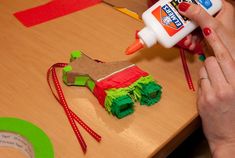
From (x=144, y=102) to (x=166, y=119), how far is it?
0.05m

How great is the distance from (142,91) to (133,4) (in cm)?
38

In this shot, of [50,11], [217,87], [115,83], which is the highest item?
[50,11]

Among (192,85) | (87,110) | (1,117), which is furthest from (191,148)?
(1,117)

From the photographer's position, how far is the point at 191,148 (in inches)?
36.8

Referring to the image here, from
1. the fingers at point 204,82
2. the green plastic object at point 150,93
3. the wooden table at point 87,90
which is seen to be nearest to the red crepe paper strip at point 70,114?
the wooden table at point 87,90

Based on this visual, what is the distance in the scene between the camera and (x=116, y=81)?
571 millimetres

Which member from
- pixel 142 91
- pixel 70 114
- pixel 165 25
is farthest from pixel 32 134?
pixel 165 25

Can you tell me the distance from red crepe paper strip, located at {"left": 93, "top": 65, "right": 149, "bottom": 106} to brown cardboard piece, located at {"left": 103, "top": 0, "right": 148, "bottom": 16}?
0.31m

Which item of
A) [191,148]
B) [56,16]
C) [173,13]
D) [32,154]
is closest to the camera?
[32,154]

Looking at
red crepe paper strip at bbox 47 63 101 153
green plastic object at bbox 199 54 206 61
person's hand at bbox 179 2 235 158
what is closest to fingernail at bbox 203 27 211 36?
person's hand at bbox 179 2 235 158

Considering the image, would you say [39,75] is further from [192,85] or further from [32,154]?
[192,85]

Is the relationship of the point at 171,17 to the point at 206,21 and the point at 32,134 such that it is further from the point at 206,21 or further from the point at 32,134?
the point at 32,134

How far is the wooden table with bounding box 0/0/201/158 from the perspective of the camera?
527mm

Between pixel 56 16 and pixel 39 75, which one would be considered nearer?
pixel 39 75
